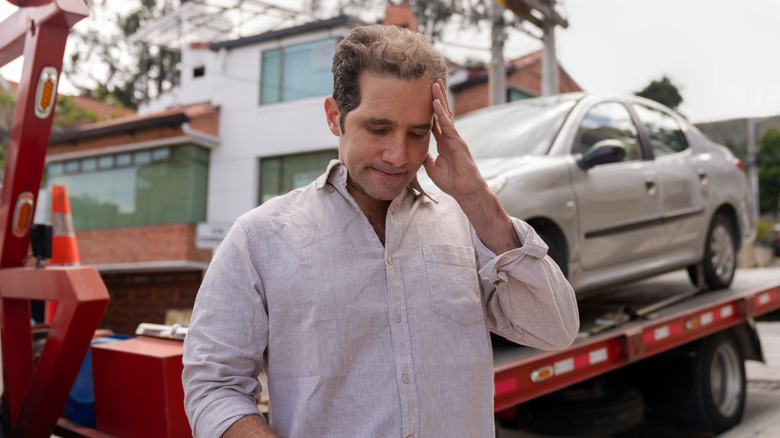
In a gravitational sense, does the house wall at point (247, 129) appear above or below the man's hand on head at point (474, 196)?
above

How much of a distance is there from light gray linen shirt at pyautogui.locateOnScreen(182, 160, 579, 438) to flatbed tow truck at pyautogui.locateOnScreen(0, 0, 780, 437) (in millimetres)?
986

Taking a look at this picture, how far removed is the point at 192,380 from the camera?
140 centimetres

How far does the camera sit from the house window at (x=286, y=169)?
559 inches

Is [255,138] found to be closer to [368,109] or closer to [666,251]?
[666,251]

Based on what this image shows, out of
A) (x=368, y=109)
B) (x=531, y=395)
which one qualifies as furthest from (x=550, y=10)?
(x=368, y=109)

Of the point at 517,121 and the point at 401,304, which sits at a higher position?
the point at 517,121

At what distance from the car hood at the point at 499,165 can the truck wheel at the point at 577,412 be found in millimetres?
1496

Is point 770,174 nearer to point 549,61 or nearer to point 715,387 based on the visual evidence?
point 549,61

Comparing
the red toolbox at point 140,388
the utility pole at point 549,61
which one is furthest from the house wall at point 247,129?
the red toolbox at point 140,388

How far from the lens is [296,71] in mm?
14828

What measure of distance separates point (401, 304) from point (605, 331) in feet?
9.36

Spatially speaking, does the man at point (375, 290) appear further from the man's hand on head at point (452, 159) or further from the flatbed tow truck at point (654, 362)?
the flatbed tow truck at point (654, 362)

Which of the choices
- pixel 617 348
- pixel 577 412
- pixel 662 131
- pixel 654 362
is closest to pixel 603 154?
pixel 617 348

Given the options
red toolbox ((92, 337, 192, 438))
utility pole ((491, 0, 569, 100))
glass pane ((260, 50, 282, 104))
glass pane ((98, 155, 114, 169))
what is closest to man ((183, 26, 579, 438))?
red toolbox ((92, 337, 192, 438))
